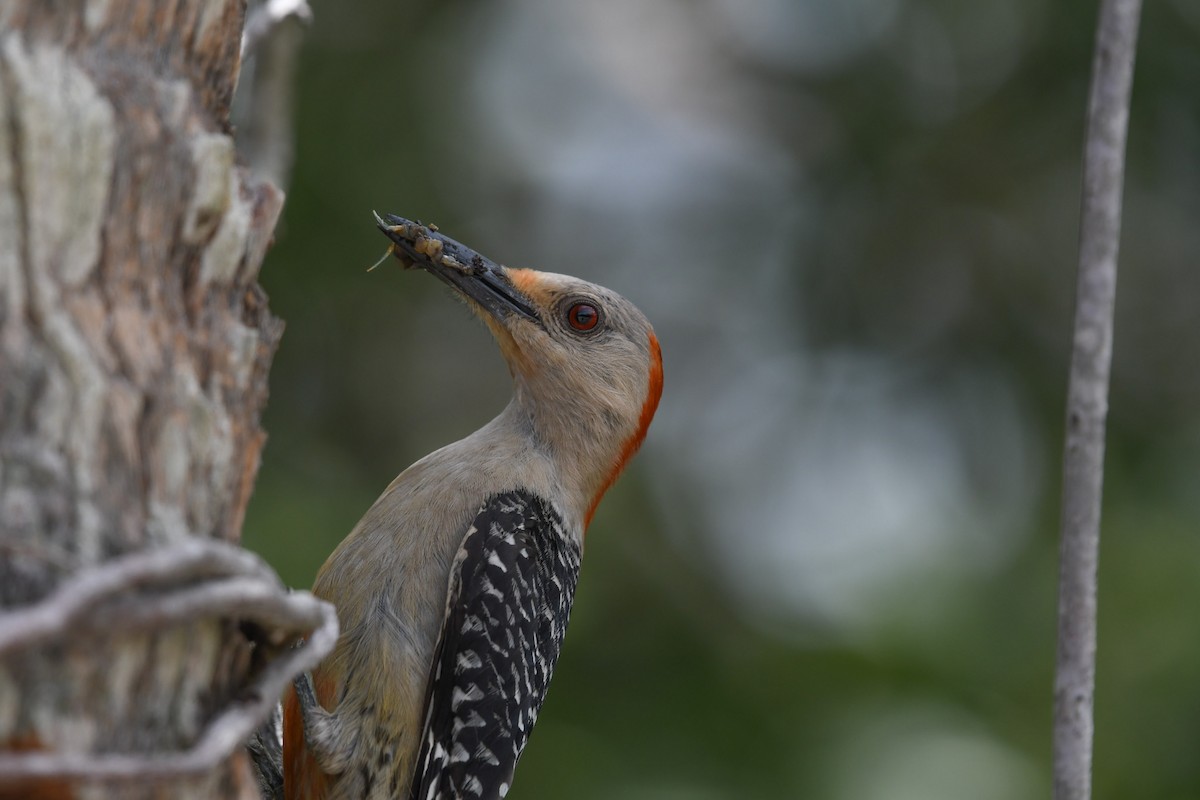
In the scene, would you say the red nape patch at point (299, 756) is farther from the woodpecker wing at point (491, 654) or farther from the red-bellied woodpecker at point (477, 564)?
the woodpecker wing at point (491, 654)

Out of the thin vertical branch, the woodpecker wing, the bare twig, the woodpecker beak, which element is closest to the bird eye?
the woodpecker beak

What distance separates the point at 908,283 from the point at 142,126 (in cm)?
700

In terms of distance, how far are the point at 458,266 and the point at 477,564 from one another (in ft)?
3.39

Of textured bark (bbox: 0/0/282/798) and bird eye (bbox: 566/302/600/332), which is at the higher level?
bird eye (bbox: 566/302/600/332)

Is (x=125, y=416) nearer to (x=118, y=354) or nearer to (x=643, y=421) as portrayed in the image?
(x=118, y=354)

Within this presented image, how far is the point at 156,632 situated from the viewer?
1526 mm

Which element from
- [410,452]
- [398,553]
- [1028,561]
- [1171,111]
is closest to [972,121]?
[1171,111]

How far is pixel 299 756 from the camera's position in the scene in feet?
9.65

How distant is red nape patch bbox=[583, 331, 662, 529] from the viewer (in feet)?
13.6

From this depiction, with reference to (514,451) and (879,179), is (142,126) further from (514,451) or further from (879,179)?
(879,179)

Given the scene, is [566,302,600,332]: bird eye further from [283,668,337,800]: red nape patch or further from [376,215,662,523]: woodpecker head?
[283,668,337,800]: red nape patch

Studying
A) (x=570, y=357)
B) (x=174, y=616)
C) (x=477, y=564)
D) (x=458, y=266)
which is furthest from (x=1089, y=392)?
(x=458, y=266)

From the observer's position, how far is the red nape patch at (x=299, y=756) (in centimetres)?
292

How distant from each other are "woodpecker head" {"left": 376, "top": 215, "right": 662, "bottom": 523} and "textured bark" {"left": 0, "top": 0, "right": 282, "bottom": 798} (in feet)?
6.56
